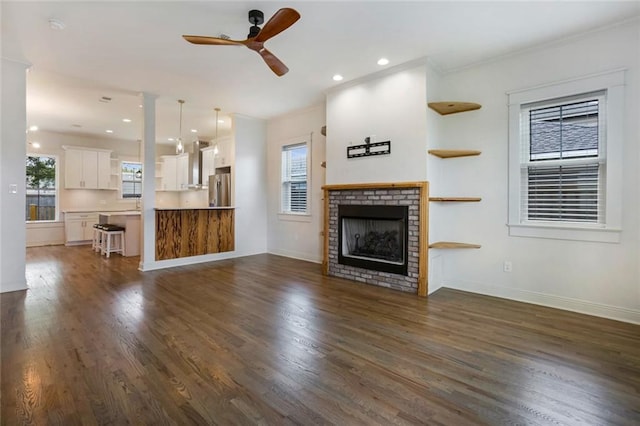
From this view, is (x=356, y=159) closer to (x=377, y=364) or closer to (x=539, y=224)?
(x=539, y=224)

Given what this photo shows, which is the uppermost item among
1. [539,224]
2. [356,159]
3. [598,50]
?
[598,50]

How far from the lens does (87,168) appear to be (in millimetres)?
8344

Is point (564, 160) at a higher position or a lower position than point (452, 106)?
lower

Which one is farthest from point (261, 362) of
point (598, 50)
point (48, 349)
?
point (598, 50)

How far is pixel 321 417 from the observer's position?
1.67 metres

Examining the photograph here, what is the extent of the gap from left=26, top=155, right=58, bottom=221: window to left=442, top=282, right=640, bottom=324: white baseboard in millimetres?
9702

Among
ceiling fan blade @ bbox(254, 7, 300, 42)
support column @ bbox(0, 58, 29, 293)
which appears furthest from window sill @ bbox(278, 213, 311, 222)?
support column @ bbox(0, 58, 29, 293)

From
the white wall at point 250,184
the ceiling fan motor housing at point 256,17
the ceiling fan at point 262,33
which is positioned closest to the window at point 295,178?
the white wall at point 250,184

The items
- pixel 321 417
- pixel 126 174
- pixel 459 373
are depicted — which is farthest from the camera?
pixel 126 174

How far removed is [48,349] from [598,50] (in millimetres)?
5690

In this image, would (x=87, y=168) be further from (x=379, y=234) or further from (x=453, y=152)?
(x=453, y=152)

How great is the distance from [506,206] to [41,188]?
10.3 meters

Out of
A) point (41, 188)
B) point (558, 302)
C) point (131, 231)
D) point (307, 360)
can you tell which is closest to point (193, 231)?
point (131, 231)

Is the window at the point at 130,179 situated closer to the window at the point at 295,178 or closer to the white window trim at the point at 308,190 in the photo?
the window at the point at 295,178
